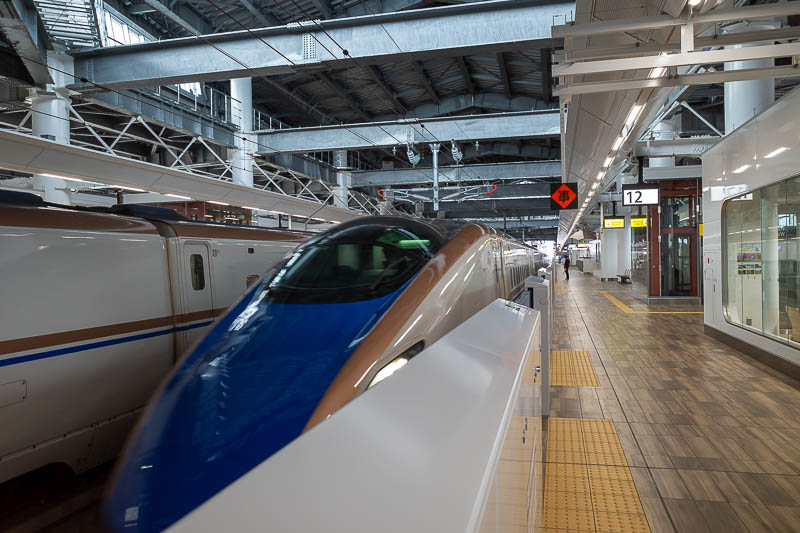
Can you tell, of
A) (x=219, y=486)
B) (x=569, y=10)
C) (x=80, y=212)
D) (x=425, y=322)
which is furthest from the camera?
(x=569, y=10)

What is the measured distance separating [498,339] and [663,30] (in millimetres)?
4526

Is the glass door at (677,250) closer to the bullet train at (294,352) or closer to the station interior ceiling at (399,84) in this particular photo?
the station interior ceiling at (399,84)

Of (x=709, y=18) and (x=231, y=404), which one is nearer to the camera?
(x=231, y=404)

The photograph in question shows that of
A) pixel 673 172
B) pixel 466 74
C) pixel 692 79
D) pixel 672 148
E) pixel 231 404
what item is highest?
pixel 466 74

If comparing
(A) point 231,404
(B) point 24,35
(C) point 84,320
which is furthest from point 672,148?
(B) point 24,35

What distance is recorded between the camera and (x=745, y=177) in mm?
Answer: 7488

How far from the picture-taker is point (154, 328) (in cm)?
508

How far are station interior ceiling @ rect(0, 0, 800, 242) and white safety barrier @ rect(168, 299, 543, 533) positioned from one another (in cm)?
428

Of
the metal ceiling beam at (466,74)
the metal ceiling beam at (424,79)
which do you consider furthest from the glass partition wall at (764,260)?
the metal ceiling beam at (424,79)

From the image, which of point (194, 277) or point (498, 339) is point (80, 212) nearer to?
point (194, 277)

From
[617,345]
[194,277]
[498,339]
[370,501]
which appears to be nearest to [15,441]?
[194,277]

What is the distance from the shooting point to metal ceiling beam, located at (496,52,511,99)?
12262mm

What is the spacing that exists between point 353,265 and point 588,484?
2.54m

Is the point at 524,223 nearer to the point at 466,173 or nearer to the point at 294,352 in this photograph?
the point at 466,173
